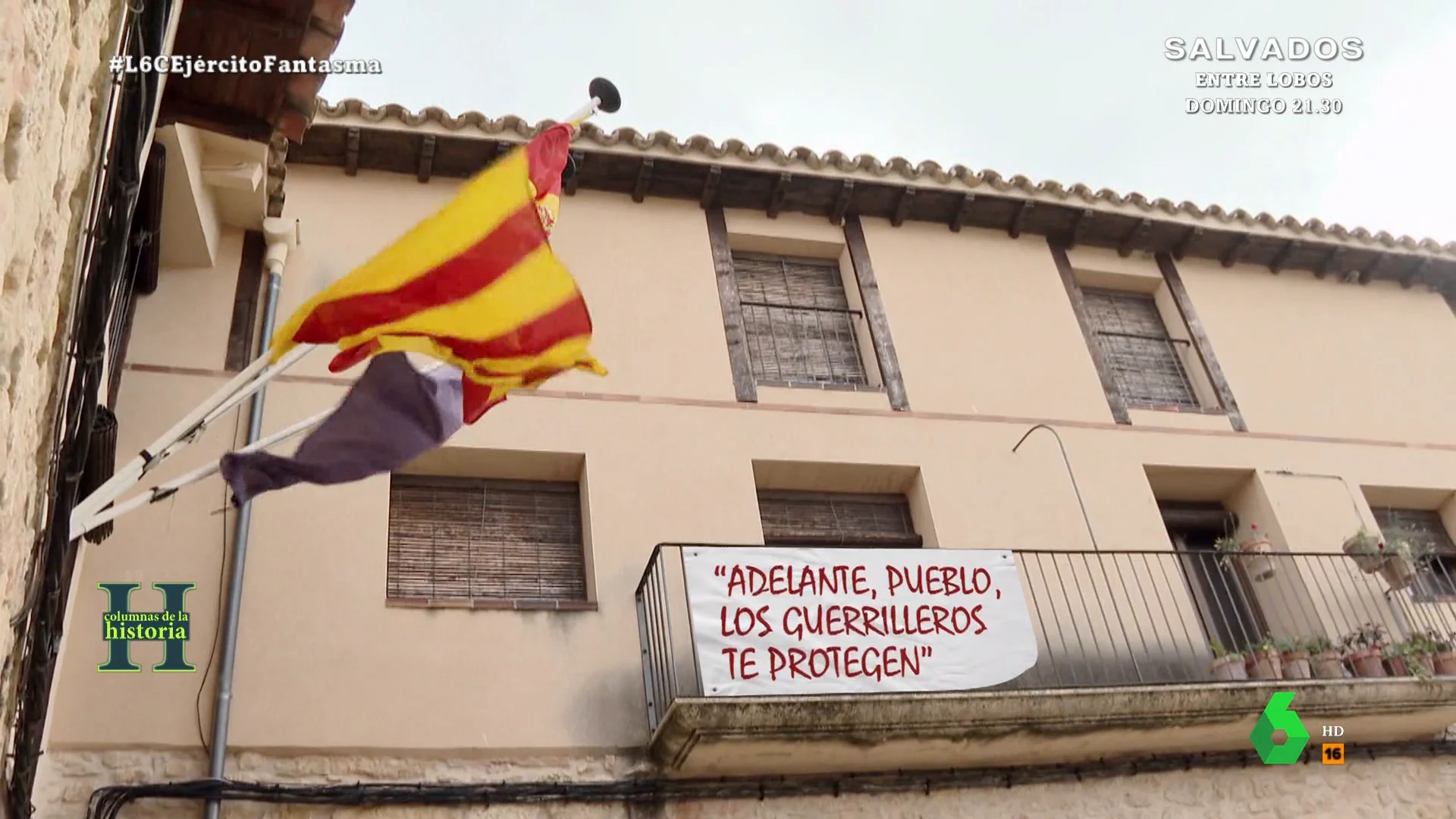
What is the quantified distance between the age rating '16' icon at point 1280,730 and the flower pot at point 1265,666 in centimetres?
31

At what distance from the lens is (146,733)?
19.1 ft

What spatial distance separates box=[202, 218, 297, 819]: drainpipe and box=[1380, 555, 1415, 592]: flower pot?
797 centimetres

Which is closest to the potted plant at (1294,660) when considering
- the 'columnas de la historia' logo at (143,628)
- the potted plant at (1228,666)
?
the potted plant at (1228,666)

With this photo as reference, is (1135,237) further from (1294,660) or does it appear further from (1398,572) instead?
(1294,660)

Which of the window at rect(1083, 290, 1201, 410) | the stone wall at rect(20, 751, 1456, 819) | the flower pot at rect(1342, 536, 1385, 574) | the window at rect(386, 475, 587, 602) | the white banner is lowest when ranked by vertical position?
the stone wall at rect(20, 751, 1456, 819)

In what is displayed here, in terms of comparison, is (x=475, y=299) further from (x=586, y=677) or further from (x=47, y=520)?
(x=586, y=677)

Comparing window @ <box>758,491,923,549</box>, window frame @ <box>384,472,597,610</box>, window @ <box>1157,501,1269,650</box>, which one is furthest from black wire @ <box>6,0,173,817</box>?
window @ <box>1157,501,1269,650</box>

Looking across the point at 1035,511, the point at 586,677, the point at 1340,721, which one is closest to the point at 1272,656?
the point at 1340,721

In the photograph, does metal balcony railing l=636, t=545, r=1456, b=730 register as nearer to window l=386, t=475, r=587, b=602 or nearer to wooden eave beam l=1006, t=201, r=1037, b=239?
window l=386, t=475, r=587, b=602

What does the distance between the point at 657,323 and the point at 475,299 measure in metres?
3.94

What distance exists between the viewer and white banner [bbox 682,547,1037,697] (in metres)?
6.61

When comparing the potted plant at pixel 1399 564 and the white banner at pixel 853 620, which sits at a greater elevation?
the potted plant at pixel 1399 564

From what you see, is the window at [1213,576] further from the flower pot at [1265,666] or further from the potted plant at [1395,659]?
the potted plant at [1395,659]

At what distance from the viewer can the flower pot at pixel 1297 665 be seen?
302 inches
